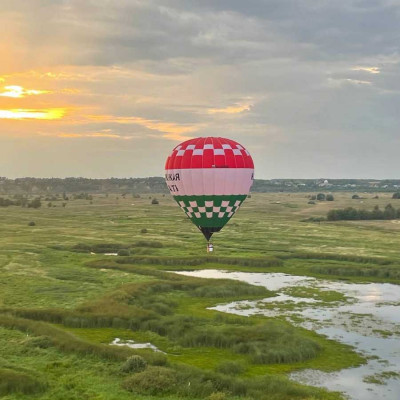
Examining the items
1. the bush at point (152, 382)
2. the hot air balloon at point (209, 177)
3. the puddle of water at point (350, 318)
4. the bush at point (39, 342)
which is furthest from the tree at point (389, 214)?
the bush at point (152, 382)

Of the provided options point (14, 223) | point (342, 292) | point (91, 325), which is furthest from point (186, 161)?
point (14, 223)

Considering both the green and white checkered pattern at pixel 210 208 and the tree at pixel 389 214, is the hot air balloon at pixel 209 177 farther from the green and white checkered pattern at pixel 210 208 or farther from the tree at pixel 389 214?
the tree at pixel 389 214

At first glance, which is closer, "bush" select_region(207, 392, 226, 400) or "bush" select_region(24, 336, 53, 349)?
"bush" select_region(207, 392, 226, 400)

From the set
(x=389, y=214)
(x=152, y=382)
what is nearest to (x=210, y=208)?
(x=152, y=382)

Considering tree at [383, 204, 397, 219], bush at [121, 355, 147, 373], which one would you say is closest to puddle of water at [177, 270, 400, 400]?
bush at [121, 355, 147, 373]

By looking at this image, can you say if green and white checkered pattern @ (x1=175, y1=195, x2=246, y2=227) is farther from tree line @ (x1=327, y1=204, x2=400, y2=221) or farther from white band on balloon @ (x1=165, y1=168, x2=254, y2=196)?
tree line @ (x1=327, y1=204, x2=400, y2=221)

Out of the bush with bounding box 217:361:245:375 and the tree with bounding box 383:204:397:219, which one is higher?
the tree with bounding box 383:204:397:219

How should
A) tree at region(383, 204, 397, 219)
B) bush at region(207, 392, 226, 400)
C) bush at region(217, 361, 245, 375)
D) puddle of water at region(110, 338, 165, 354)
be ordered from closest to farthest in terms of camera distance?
1. bush at region(207, 392, 226, 400)
2. bush at region(217, 361, 245, 375)
3. puddle of water at region(110, 338, 165, 354)
4. tree at region(383, 204, 397, 219)
